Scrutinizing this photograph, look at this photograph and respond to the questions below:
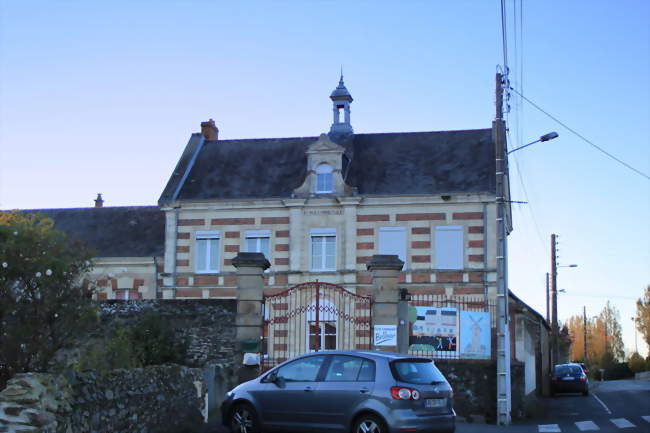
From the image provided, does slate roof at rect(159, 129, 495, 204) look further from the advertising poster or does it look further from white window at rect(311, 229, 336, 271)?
the advertising poster

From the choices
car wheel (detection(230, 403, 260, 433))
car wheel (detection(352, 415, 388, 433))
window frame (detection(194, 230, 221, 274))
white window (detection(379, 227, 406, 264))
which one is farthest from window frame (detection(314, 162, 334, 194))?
car wheel (detection(352, 415, 388, 433))

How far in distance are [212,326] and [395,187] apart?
1497cm

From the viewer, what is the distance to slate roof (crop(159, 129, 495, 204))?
3350cm

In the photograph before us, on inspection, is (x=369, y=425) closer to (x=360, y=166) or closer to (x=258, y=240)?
(x=258, y=240)

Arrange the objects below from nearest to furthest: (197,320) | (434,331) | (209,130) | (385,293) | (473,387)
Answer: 1. (385,293)
2. (197,320)
3. (473,387)
4. (434,331)
5. (209,130)

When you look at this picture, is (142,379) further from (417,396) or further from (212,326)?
(212,326)

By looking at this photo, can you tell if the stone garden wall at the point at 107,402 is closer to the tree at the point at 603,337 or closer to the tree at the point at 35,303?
the tree at the point at 35,303

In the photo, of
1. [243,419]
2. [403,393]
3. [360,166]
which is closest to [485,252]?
[360,166]

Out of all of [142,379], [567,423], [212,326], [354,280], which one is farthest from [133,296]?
[142,379]

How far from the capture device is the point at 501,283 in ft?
72.4

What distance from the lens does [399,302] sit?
20.4 m

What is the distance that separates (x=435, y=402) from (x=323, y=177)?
2142cm

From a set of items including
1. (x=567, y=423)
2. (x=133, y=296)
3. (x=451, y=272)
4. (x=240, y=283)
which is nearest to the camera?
(x=240, y=283)

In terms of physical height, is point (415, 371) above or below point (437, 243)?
below
